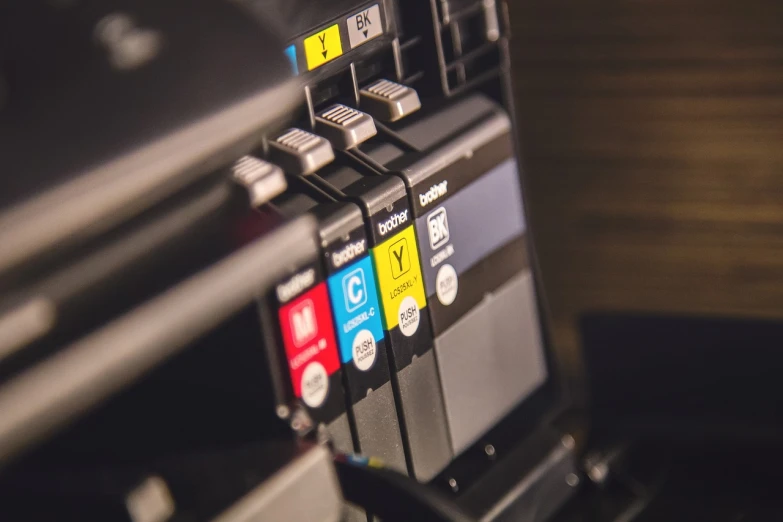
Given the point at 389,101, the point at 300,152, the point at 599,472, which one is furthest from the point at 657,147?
the point at 300,152

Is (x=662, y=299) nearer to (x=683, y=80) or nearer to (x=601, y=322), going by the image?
(x=601, y=322)

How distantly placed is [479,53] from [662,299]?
73 centimetres

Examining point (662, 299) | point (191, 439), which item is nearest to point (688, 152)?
point (662, 299)

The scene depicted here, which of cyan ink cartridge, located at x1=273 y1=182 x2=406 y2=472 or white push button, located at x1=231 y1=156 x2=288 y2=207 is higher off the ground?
white push button, located at x1=231 y1=156 x2=288 y2=207

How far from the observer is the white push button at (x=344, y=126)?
700mm

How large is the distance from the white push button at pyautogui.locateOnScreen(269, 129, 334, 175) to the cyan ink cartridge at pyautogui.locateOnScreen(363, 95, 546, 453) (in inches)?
2.8

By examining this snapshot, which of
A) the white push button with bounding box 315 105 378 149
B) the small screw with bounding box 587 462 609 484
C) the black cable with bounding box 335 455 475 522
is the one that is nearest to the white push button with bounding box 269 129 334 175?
the white push button with bounding box 315 105 378 149

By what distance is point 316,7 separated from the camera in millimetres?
687

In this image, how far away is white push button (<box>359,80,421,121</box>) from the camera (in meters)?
0.74

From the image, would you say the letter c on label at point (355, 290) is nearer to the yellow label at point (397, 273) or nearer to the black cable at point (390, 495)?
the yellow label at point (397, 273)

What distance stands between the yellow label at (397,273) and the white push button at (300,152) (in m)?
0.08

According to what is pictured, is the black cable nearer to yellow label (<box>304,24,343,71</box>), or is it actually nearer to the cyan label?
the cyan label

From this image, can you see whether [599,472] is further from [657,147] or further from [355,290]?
[657,147]

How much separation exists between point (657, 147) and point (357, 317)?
827 mm
